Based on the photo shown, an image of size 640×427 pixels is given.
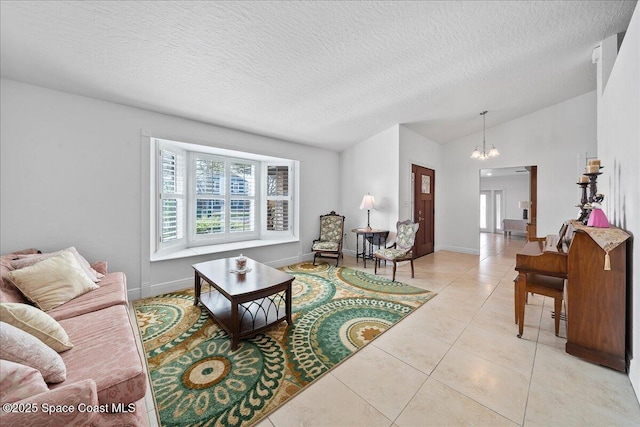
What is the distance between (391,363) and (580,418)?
40.6 inches

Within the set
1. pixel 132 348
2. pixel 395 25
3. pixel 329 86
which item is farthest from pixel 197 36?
pixel 132 348

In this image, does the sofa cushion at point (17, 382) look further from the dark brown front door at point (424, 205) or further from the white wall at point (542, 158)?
the white wall at point (542, 158)

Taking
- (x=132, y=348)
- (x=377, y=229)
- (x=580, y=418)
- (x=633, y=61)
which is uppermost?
(x=633, y=61)

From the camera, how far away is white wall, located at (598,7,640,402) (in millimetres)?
1573

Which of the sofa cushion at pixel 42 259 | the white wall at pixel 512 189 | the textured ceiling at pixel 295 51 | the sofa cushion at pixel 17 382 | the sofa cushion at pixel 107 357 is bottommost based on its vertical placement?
the sofa cushion at pixel 107 357

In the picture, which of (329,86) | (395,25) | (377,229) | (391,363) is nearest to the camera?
(391,363)

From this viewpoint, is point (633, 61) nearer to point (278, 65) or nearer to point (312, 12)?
point (312, 12)

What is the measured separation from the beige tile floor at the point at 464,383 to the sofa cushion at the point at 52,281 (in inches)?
46.7

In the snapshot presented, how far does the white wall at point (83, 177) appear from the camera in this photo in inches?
91.8

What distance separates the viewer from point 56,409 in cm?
83

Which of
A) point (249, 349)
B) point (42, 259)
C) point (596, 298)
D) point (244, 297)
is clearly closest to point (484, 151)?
point (596, 298)

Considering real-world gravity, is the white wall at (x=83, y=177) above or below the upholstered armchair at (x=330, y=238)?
above

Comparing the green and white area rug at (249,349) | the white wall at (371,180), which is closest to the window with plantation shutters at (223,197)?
the green and white area rug at (249,349)

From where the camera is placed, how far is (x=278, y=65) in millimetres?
2451
